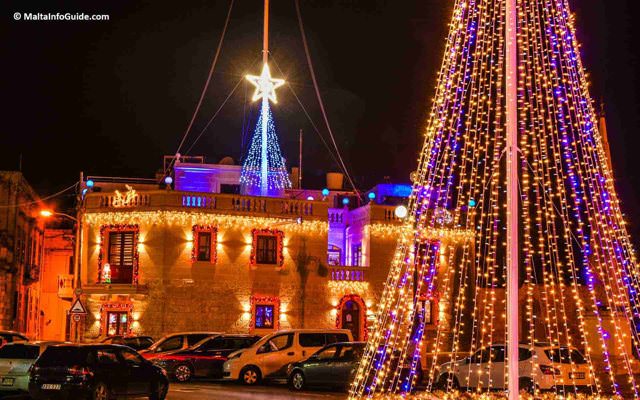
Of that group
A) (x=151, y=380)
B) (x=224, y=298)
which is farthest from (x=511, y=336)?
(x=224, y=298)

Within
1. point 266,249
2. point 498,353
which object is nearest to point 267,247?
point 266,249

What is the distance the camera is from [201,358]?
29.7m

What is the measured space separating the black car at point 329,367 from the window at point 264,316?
505 inches

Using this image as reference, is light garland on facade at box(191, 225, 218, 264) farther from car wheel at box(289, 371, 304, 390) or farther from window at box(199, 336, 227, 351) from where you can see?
car wheel at box(289, 371, 304, 390)

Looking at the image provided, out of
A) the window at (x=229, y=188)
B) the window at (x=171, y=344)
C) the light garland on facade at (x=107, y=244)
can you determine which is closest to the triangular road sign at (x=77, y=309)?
the window at (x=171, y=344)

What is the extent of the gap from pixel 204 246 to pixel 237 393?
15.7m

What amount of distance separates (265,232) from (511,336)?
91.4ft

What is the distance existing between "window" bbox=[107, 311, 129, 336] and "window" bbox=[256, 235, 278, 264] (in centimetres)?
647

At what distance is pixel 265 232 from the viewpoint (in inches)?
1553

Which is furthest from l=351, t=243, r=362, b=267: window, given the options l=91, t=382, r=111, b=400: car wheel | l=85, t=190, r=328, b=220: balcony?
l=91, t=382, r=111, b=400: car wheel

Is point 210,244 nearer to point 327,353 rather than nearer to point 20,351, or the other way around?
point 327,353

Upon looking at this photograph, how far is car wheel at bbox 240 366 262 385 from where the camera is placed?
2762cm

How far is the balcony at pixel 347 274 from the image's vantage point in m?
40.4

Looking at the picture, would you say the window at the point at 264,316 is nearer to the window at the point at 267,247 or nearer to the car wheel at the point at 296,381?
the window at the point at 267,247
